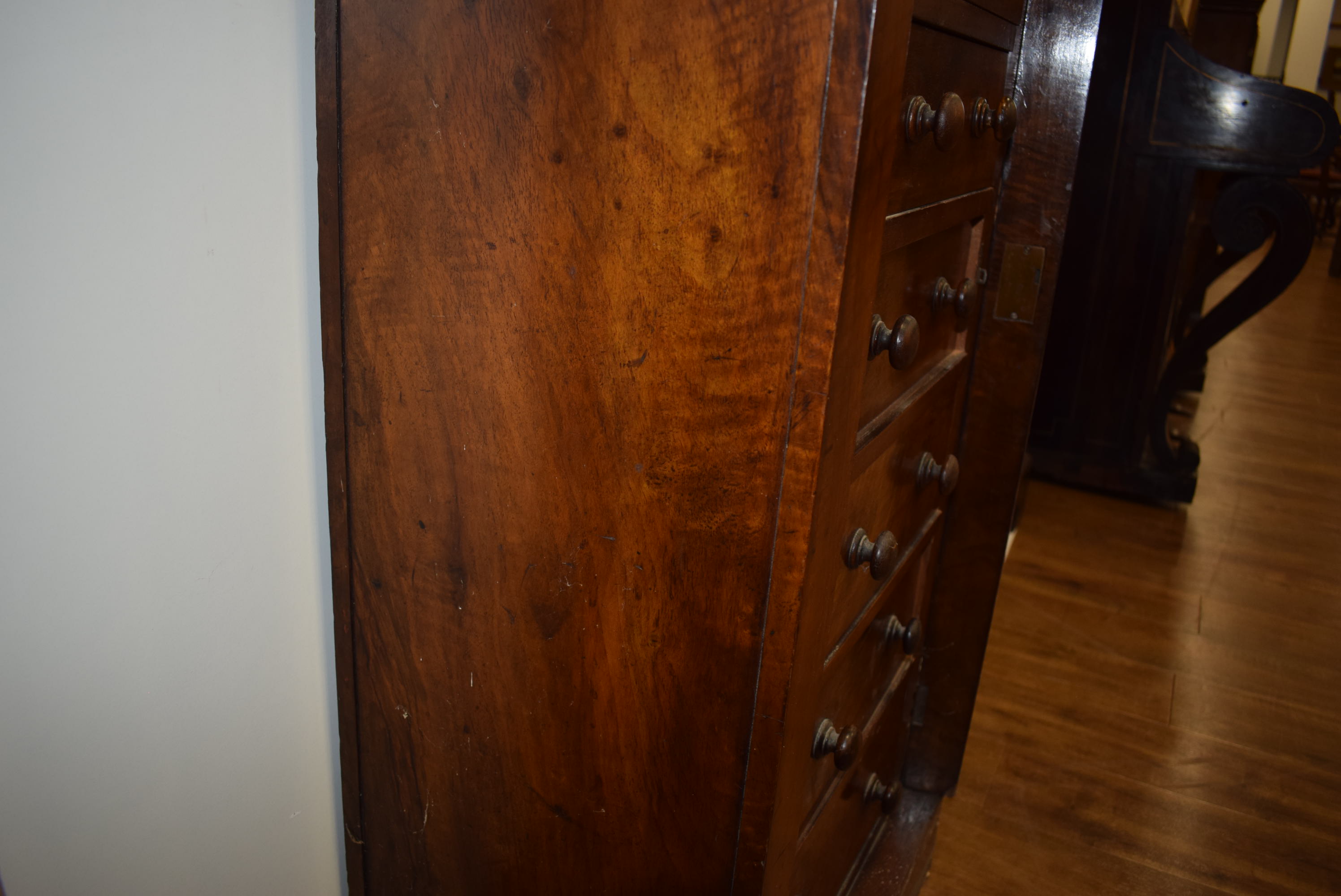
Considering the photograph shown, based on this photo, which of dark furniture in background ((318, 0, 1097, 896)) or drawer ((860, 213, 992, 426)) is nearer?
dark furniture in background ((318, 0, 1097, 896))

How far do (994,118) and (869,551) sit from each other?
432 millimetres

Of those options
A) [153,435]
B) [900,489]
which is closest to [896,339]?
[900,489]

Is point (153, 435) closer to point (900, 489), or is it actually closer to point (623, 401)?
point (623, 401)

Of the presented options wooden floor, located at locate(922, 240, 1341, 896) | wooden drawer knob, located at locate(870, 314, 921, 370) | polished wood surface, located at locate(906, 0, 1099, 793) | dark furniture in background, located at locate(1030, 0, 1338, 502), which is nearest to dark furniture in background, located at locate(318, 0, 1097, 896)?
wooden drawer knob, located at locate(870, 314, 921, 370)

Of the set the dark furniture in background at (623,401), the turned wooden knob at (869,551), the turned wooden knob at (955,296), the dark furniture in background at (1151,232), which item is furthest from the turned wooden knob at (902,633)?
the dark furniture in background at (1151,232)

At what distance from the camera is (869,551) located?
859mm

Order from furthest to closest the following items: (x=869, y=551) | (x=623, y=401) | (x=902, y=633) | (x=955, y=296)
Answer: (x=902, y=633), (x=955, y=296), (x=869, y=551), (x=623, y=401)

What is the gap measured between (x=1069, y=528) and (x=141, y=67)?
2519 mm

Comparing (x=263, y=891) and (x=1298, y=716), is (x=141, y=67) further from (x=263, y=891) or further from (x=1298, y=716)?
(x=1298, y=716)

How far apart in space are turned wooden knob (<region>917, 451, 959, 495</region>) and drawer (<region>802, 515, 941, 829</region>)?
0.28 feet

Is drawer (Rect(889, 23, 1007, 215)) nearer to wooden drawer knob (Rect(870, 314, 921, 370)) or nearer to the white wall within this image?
wooden drawer knob (Rect(870, 314, 921, 370))

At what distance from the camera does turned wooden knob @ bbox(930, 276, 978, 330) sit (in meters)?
0.97

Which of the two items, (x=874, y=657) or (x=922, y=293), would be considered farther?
(x=874, y=657)

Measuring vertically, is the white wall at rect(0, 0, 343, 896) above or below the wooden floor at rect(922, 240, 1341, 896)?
above
